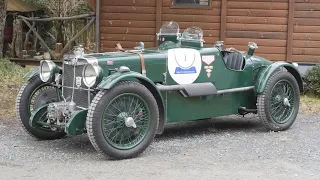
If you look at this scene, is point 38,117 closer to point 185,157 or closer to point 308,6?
point 185,157

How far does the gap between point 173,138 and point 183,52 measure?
1.19 meters

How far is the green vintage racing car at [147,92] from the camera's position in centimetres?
615

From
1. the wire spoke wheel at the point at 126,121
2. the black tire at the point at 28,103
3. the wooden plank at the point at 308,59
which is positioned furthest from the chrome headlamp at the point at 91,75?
the wooden plank at the point at 308,59

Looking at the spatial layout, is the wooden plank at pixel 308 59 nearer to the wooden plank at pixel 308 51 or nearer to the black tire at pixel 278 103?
the wooden plank at pixel 308 51

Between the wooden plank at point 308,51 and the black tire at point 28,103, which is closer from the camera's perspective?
the black tire at point 28,103

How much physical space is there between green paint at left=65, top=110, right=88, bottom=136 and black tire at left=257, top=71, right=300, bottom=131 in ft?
8.87

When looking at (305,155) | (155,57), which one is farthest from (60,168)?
(305,155)

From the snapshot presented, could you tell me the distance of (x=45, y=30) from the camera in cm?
2133

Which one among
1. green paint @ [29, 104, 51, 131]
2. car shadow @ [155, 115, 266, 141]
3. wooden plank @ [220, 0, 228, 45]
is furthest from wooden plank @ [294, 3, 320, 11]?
green paint @ [29, 104, 51, 131]

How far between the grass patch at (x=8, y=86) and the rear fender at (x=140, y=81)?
327cm

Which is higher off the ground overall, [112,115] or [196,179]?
[112,115]

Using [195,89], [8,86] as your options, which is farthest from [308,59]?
[8,86]

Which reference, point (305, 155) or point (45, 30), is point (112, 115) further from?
point (45, 30)

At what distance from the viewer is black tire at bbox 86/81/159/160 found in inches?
233
